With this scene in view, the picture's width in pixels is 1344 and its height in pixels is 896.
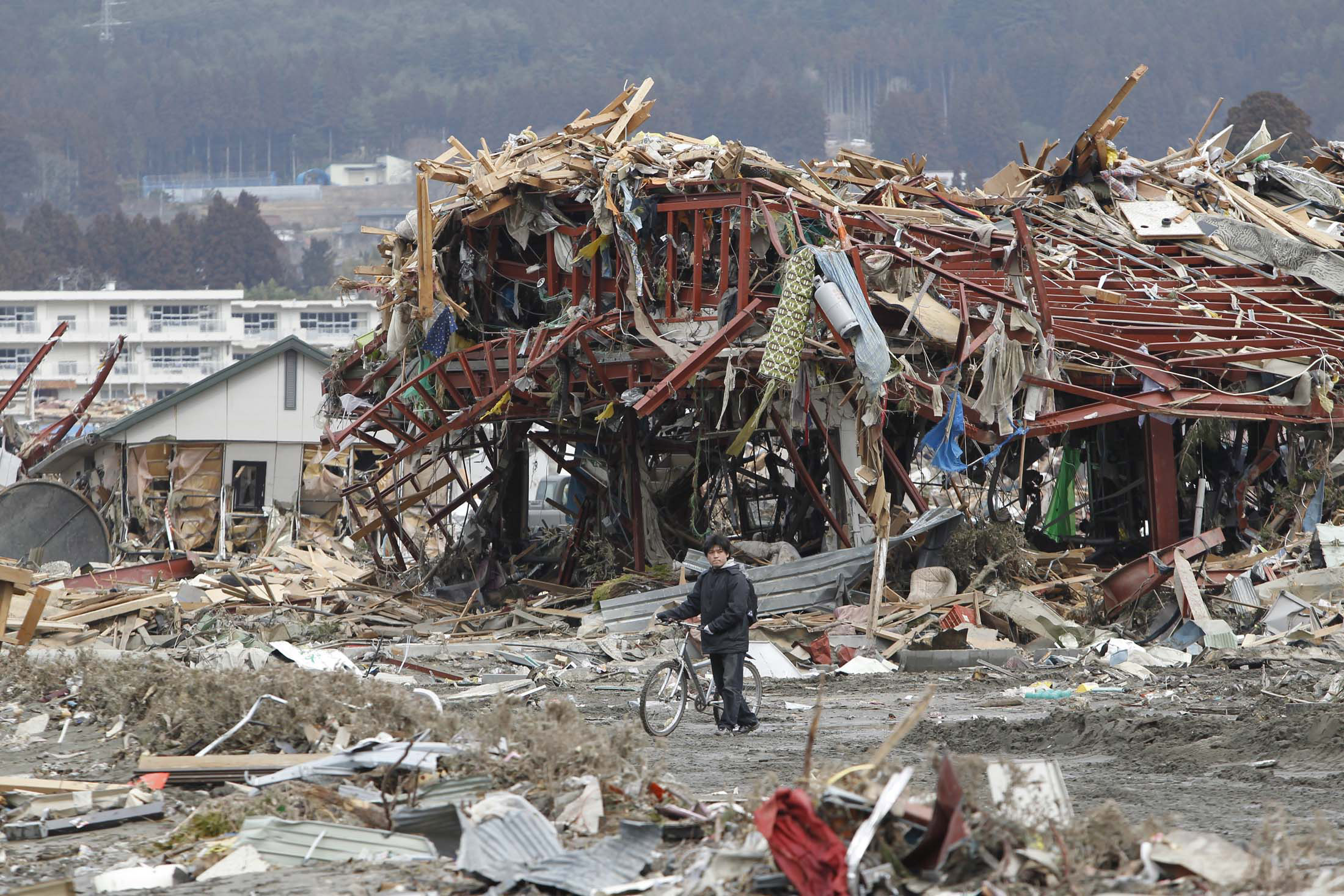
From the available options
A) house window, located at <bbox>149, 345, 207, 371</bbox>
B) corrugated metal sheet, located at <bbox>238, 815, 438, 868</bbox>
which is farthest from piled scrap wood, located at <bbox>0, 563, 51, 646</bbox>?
A: house window, located at <bbox>149, 345, 207, 371</bbox>

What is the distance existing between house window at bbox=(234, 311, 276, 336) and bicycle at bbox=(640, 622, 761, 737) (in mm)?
98077

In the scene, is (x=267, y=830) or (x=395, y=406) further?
(x=395, y=406)

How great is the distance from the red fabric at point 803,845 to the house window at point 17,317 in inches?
4213

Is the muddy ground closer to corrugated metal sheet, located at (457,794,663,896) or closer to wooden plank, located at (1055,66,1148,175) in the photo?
corrugated metal sheet, located at (457,794,663,896)

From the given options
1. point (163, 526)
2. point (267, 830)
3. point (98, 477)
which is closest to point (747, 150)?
point (267, 830)

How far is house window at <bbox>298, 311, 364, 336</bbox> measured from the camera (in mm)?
105312

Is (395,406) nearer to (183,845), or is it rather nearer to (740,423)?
(740,423)

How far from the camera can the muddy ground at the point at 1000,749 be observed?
8133 mm

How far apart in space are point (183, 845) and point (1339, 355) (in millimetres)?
18229

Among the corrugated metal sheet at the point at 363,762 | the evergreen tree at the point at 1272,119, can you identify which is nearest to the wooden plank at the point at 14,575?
the corrugated metal sheet at the point at 363,762

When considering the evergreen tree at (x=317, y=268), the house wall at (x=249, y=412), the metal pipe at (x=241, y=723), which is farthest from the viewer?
the evergreen tree at (x=317, y=268)

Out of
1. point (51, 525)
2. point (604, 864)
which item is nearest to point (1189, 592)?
point (604, 864)

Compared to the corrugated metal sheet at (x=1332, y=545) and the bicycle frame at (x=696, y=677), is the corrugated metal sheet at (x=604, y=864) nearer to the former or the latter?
the bicycle frame at (x=696, y=677)

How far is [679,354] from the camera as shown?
2028 centimetres
